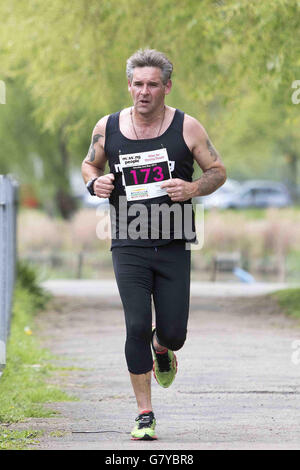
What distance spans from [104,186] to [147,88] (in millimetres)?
607

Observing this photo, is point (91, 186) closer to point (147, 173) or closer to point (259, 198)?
point (147, 173)

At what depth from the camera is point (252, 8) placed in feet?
31.7

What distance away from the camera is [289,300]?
1381cm

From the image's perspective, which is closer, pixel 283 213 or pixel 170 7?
pixel 170 7

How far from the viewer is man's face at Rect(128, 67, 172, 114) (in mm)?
5703

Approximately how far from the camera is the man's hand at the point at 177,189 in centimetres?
560

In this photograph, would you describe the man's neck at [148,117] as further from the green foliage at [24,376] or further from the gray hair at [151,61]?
the green foliage at [24,376]

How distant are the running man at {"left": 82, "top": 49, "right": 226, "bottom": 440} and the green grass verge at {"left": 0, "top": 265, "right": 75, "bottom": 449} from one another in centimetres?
83

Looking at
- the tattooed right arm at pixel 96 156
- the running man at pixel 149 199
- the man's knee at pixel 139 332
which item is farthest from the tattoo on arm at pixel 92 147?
the man's knee at pixel 139 332
